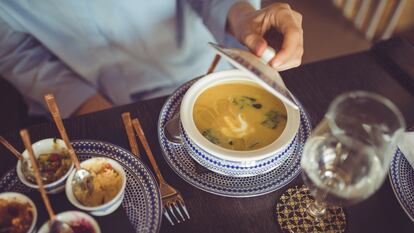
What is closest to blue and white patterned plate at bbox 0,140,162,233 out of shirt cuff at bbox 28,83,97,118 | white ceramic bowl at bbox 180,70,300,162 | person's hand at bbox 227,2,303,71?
white ceramic bowl at bbox 180,70,300,162

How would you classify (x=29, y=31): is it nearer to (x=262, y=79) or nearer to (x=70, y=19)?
(x=70, y=19)

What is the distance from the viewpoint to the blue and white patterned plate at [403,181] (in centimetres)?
83

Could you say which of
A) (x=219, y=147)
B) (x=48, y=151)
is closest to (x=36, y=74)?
(x=48, y=151)

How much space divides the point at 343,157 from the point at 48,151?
0.60 m

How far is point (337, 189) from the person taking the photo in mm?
705

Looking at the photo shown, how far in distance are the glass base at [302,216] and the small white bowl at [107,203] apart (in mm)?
321

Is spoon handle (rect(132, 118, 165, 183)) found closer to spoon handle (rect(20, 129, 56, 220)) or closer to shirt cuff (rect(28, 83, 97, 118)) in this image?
spoon handle (rect(20, 129, 56, 220))

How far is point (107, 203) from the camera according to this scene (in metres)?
0.76

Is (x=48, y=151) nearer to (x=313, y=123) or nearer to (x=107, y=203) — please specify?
(x=107, y=203)

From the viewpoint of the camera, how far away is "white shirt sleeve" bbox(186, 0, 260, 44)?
45.9 inches

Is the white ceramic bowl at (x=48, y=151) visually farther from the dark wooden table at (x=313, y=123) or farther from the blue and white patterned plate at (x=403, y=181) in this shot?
the blue and white patterned plate at (x=403, y=181)

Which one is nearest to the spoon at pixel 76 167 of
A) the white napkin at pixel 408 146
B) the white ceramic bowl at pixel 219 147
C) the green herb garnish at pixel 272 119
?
the white ceramic bowl at pixel 219 147

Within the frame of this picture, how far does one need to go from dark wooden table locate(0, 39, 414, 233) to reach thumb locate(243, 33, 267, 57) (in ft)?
0.61

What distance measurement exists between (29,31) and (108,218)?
0.80 m
